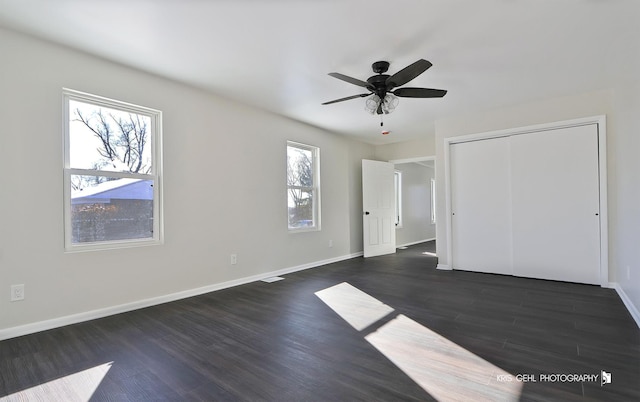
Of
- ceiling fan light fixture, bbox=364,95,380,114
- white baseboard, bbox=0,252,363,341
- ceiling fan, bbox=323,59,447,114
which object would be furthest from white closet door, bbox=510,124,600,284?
white baseboard, bbox=0,252,363,341

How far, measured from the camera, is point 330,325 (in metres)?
2.66

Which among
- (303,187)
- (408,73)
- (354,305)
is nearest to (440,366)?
(354,305)

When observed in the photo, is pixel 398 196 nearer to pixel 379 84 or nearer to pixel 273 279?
pixel 273 279

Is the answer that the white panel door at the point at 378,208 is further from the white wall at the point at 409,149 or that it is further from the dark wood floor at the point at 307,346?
the dark wood floor at the point at 307,346

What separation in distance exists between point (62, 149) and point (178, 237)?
1.35 meters

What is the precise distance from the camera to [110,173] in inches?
121

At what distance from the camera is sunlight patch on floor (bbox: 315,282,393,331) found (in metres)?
2.78

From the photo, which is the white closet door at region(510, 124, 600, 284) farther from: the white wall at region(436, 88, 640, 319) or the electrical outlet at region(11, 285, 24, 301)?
the electrical outlet at region(11, 285, 24, 301)

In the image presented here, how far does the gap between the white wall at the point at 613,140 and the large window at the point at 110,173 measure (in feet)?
13.7

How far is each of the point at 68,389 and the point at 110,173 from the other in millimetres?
1990

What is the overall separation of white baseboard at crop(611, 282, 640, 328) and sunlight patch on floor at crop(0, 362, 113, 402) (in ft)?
13.2

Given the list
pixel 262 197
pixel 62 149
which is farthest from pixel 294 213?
pixel 62 149

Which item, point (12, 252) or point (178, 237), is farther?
point (178, 237)

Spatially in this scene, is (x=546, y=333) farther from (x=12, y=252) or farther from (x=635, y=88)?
(x=12, y=252)
